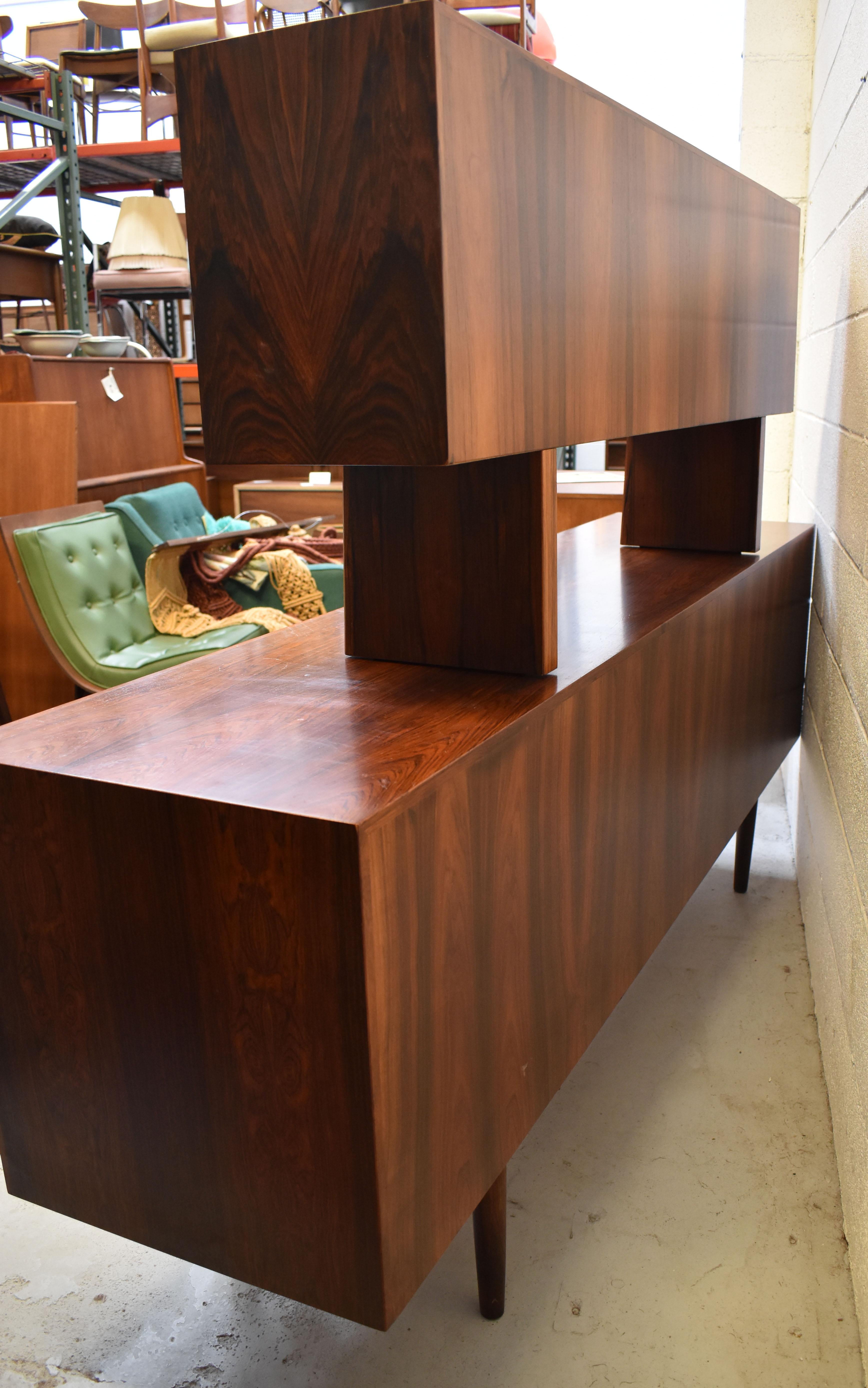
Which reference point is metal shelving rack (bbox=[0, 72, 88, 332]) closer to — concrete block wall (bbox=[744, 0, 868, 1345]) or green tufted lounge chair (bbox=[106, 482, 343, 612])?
green tufted lounge chair (bbox=[106, 482, 343, 612])

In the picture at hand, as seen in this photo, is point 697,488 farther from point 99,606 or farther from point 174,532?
point 174,532

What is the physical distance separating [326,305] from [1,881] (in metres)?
0.62

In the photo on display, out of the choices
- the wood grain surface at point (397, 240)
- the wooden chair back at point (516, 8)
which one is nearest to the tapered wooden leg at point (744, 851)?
the wood grain surface at point (397, 240)

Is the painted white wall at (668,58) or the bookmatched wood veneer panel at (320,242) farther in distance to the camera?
the painted white wall at (668,58)

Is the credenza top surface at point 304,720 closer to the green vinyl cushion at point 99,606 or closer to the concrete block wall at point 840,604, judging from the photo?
the concrete block wall at point 840,604

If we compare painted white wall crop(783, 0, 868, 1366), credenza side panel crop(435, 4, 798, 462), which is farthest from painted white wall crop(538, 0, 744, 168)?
credenza side panel crop(435, 4, 798, 462)

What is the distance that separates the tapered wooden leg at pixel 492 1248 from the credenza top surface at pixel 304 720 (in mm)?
532

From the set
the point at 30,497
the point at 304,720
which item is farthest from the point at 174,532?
the point at 304,720

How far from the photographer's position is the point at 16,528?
304cm

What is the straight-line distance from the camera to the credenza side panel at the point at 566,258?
0.90 m

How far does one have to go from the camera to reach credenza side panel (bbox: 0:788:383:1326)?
0.87 m

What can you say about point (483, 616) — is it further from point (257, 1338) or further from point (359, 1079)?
point (257, 1338)

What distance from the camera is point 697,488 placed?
7.03 ft

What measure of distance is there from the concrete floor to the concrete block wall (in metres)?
0.07
